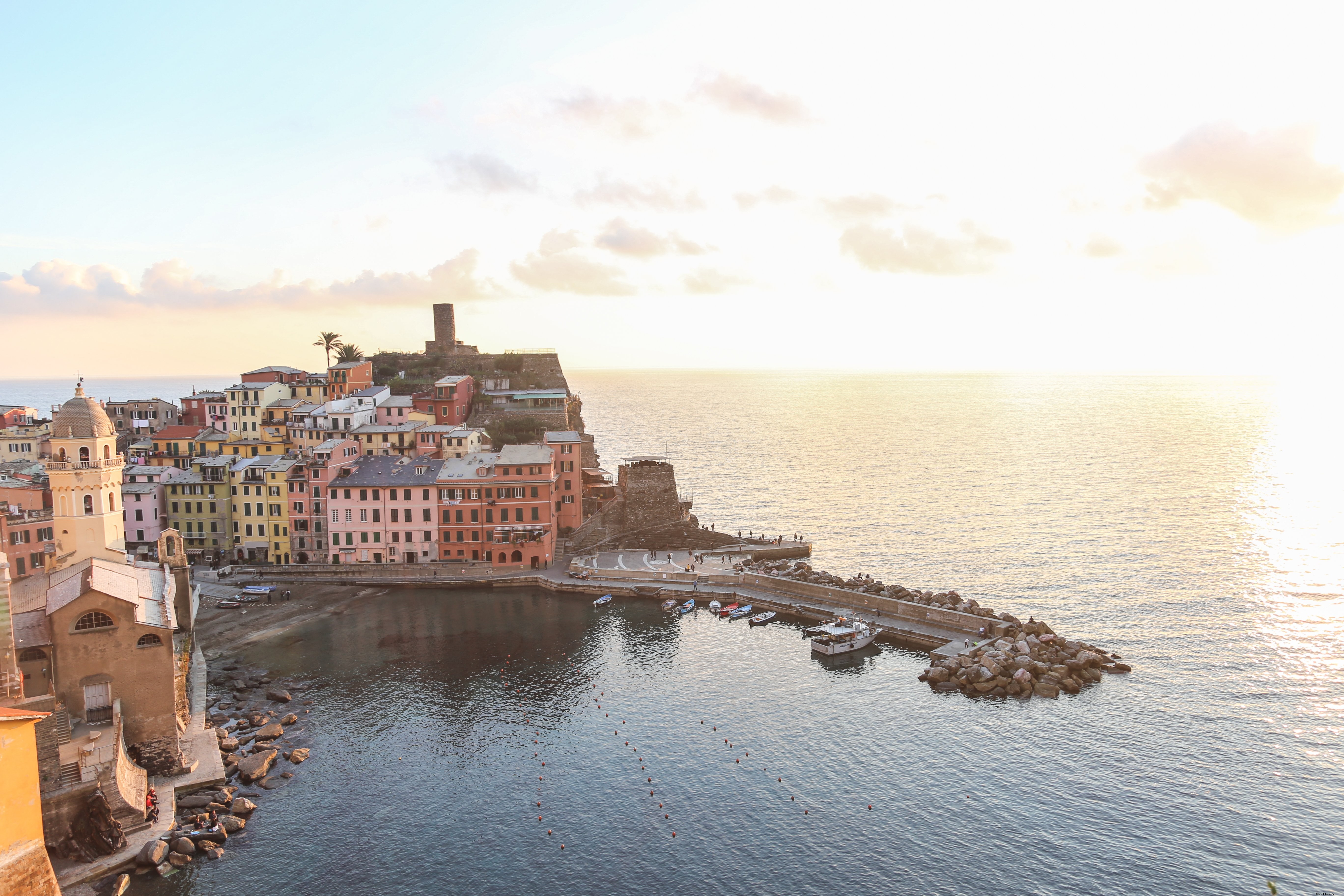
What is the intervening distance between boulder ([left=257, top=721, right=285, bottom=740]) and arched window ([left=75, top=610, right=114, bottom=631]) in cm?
1181

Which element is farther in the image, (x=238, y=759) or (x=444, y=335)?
(x=444, y=335)

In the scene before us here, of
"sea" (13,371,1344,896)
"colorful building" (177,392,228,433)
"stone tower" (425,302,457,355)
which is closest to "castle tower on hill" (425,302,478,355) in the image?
"stone tower" (425,302,457,355)

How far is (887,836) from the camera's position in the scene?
4078 centimetres

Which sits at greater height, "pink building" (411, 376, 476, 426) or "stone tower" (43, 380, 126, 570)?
"pink building" (411, 376, 476, 426)

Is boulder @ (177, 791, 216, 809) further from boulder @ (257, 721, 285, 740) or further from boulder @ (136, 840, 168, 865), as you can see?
boulder @ (257, 721, 285, 740)

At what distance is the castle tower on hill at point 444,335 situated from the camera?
14638cm

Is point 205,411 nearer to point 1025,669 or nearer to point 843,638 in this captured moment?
point 843,638

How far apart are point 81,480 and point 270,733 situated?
2207cm

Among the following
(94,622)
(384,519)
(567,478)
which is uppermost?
(567,478)

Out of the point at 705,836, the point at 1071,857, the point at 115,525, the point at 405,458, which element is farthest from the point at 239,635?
the point at 1071,857

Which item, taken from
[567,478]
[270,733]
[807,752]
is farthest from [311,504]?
[807,752]

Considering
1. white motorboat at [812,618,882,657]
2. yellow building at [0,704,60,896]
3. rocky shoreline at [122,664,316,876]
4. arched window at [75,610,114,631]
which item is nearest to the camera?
yellow building at [0,704,60,896]

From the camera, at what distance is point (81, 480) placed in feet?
184

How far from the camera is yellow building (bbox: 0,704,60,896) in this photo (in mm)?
29203
